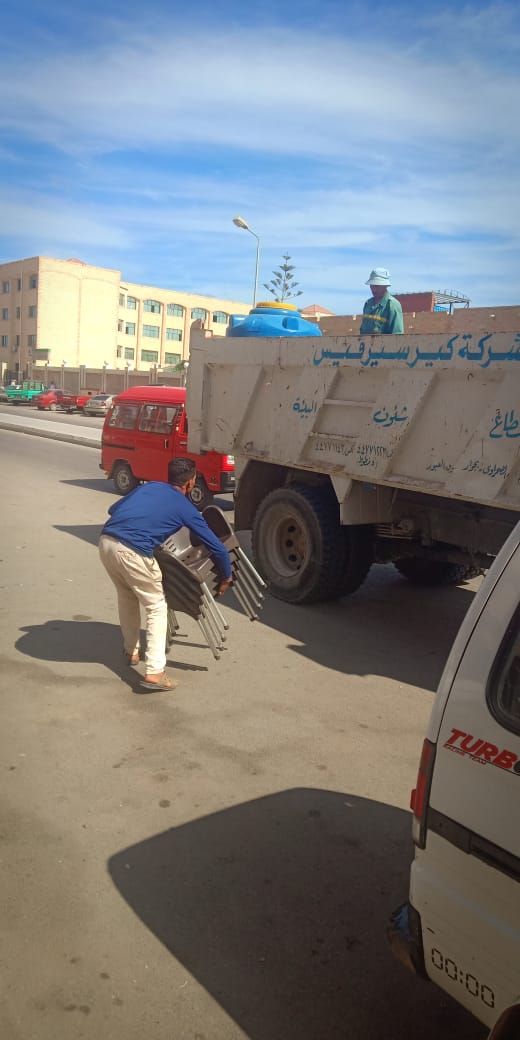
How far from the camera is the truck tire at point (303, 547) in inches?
265

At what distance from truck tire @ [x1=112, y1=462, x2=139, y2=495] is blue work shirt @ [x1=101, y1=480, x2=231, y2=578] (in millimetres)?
8255

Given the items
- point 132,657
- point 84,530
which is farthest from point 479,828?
point 84,530

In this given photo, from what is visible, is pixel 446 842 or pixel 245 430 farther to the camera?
pixel 245 430

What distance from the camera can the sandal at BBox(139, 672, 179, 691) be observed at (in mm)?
4828

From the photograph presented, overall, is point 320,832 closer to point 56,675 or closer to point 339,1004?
point 339,1004

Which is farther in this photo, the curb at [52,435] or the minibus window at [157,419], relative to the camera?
the curb at [52,435]

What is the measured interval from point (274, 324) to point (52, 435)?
56.1 ft

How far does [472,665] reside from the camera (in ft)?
6.63

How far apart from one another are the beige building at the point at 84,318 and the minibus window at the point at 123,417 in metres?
53.1

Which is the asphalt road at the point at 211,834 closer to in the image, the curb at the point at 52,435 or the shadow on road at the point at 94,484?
the shadow on road at the point at 94,484

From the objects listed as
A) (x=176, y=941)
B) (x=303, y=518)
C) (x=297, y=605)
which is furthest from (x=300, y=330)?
(x=176, y=941)

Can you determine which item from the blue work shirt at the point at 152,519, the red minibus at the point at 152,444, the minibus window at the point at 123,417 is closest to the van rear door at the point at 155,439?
the red minibus at the point at 152,444

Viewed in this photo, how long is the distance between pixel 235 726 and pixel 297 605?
8.83 feet

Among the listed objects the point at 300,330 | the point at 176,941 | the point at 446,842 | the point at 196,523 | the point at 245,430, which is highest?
the point at 300,330
